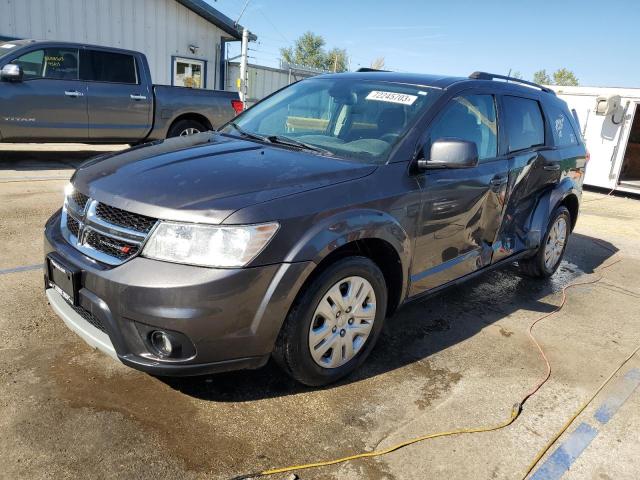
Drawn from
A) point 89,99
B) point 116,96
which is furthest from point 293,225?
point 116,96

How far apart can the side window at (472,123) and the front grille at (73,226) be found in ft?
6.64

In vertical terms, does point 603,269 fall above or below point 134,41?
below

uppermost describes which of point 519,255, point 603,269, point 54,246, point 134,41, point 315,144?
point 134,41

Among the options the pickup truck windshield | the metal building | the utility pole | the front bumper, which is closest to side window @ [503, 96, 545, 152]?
the front bumper

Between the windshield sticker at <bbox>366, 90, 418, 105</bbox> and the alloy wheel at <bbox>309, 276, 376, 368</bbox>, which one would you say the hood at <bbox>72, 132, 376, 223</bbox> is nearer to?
the alloy wheel at <bbox>309, 276, 376, 368</bbox>

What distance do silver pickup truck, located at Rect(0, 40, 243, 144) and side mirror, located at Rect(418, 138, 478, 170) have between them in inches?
280

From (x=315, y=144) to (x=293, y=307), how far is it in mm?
1151

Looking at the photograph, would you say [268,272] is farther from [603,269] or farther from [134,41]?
[134,41]

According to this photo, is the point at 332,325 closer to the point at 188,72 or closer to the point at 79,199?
the point at 79,199

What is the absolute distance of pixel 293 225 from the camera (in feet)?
8.02

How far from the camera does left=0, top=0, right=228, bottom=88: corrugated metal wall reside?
13.4 metres

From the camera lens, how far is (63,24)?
45.6 feet

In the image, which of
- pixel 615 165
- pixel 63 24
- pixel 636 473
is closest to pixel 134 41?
pixel 63 24

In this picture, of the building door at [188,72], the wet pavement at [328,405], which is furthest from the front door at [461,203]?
the building door at [188,72]
